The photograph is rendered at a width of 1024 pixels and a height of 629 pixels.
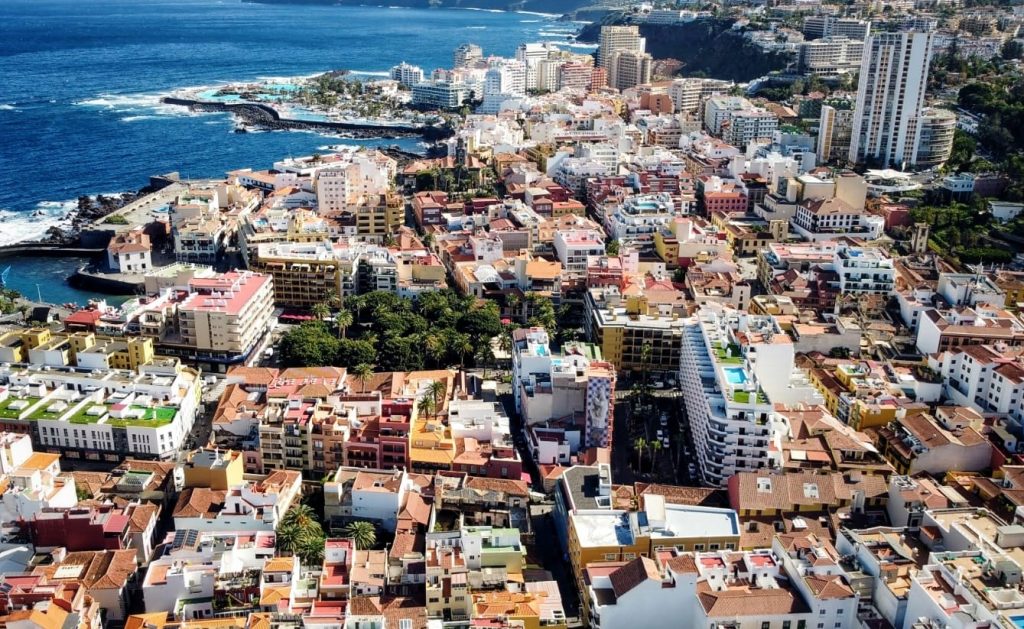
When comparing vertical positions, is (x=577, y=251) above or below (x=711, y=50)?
below

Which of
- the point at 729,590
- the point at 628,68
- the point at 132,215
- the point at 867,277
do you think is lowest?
the point at 132,215

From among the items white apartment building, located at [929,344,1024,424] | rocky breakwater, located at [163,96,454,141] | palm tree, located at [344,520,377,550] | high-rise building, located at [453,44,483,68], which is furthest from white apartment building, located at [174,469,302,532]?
high-rise building, located at [453,44,483,68]

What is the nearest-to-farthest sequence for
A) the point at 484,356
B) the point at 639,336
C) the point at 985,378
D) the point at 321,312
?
the point at 985,378, the point at 639,336, the point at 484,356, the point at 321,312

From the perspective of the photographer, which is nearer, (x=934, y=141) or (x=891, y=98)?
(x=891, y=98)

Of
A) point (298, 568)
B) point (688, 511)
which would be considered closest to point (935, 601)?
point (688, 511)

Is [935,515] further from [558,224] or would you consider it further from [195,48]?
[195,48]

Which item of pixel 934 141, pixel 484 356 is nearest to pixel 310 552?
pixel 484 356

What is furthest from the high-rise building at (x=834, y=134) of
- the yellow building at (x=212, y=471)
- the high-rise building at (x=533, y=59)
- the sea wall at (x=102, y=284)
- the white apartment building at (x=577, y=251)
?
the yellow building at (x=212, y=471)

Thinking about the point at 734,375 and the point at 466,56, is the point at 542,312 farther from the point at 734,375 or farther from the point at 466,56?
the point at 466,56
